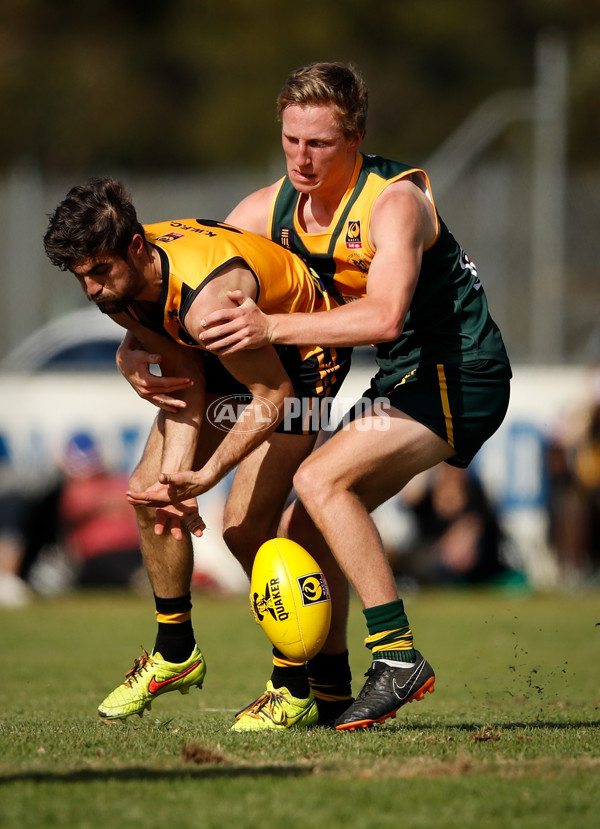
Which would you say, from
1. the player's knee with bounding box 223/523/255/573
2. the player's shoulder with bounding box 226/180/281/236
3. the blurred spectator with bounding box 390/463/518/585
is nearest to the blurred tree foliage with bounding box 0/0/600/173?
the blurred spectator with bounding box 390/463/518/585

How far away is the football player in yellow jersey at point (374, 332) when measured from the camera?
4551 millimetres

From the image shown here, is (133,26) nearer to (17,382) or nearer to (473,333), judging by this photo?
(17,382)

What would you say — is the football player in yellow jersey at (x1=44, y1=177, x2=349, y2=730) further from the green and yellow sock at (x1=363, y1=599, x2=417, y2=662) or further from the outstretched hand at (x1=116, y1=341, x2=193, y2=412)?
the green and yellow sock at (x1=363, y1=599, x2=417, y2=662)

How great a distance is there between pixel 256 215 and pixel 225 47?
3052 centimetres

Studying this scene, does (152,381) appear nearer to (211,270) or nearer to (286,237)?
(211,270)

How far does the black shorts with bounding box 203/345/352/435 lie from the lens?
16.6ft

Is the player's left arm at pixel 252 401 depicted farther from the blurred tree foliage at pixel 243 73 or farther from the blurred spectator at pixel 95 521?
the blurred tree foliage at pixel 243 73

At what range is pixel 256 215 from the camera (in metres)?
Result: 5.27

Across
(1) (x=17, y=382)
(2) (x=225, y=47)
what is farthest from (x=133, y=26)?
(1) (x=17, y=382)

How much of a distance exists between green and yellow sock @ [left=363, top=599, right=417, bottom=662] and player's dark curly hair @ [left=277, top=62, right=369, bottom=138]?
1.82 meters

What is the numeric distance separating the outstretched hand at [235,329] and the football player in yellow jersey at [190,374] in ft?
0.21

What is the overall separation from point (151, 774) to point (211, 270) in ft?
5.91

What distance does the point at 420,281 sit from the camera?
491 centimetres

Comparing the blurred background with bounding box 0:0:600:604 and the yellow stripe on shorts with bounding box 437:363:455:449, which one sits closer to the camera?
the yellow stripe on shorts with bounding box 437:363:455:449
